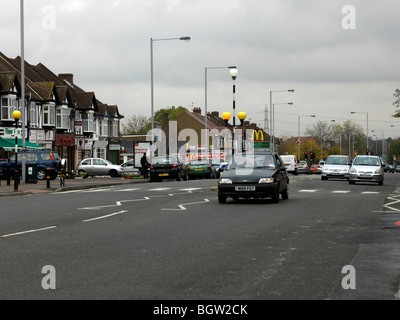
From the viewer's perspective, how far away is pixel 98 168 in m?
55.1

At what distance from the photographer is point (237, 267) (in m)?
8.38

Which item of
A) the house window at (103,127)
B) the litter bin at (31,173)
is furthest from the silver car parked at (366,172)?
the house window at (103,127)

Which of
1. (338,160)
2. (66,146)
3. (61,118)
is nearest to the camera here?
(338,160)

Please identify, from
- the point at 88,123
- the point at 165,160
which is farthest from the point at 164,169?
the point at 88,123

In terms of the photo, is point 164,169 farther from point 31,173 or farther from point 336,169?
point 336,169

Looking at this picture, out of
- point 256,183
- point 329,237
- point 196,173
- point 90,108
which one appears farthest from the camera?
point 90,108

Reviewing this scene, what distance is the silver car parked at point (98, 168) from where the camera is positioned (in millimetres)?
54750

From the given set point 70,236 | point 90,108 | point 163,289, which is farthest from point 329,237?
point 90,108

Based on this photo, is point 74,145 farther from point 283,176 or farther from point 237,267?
point 237,267

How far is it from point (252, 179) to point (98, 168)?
122 ft

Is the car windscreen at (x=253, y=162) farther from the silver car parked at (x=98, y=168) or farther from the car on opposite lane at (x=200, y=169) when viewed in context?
the silver car parked at (x=98, y=168)

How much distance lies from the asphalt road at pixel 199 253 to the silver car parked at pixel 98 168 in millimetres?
37285

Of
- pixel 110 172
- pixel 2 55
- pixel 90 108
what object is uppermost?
pixel 2 55

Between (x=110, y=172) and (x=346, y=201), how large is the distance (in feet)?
118
